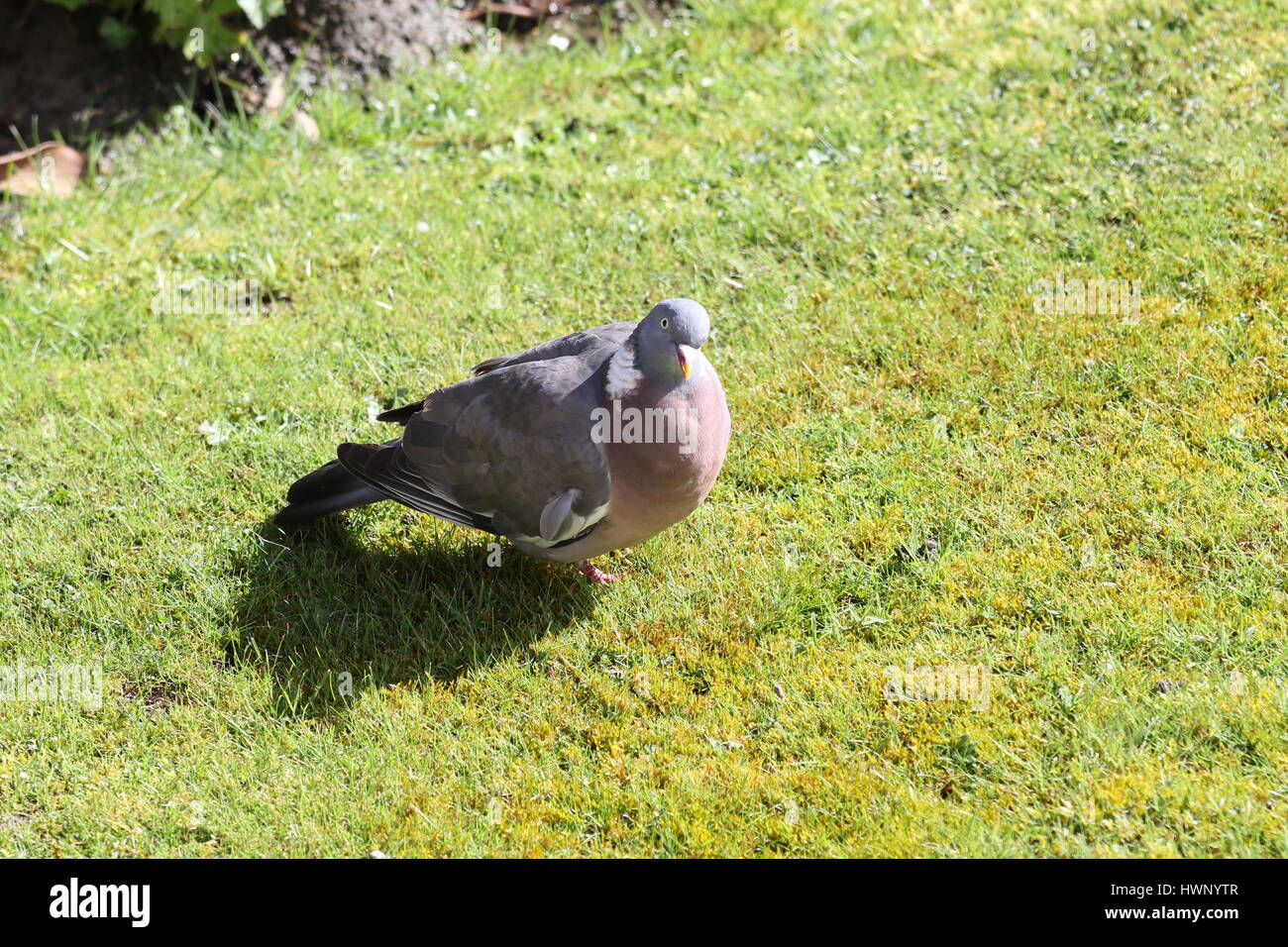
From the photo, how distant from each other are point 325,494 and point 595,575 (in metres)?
1.01

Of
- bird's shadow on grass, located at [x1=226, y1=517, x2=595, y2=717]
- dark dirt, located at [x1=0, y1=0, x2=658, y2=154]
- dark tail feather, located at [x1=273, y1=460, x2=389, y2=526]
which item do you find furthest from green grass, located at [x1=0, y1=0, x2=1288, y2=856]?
dark dirt, located at [x1=0, y1=0, x2=658, y2=154]

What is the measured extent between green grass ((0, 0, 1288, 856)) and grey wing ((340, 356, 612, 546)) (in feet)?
1.26

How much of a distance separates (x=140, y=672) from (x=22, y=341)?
2090mm

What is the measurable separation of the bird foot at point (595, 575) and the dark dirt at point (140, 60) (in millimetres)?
3696

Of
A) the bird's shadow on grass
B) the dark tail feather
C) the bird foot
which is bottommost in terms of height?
the bird's shadow on grass

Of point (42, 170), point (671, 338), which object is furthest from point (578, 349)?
point (42, 170)

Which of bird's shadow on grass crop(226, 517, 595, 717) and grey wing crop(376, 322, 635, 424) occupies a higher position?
grey wing crop(376, 322, 635, 424)

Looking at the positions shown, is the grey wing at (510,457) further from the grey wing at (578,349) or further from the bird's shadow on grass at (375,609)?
the bird's shadow on grass at (375,609)

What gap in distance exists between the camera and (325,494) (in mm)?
4145

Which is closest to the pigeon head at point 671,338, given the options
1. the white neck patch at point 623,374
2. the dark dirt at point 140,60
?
the white neck patch at point 623,374

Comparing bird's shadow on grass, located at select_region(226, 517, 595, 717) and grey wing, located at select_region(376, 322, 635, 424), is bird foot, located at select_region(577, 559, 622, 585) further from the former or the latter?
grey wing, located at select_region(376, 322, 635, 424)

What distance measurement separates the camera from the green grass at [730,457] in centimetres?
331

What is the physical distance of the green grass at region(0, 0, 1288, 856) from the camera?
3311mm
